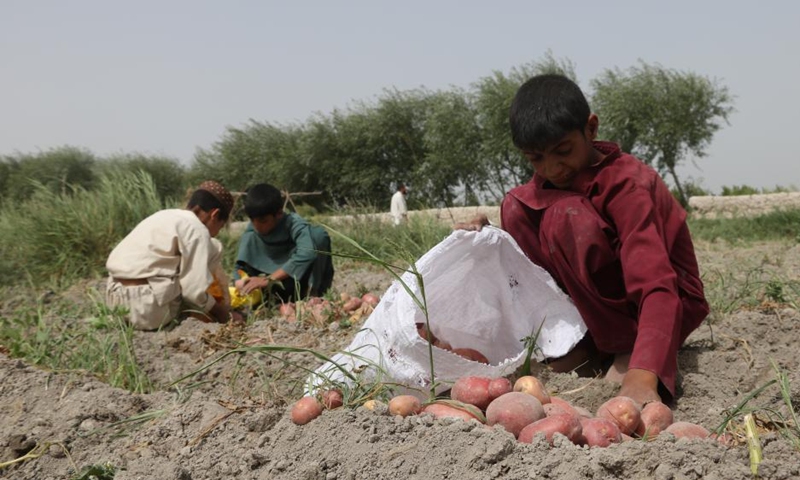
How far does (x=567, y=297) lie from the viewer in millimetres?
3102

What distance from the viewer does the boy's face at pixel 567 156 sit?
2906 mm

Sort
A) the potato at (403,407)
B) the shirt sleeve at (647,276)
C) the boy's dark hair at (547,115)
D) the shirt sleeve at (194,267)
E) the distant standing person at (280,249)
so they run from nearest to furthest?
the potato at (403,407), the shirt sleeve at (647,276), the boy's dark hair at (547,115), the shirt sleeve at (194,267), the distant standing person at (280,249)

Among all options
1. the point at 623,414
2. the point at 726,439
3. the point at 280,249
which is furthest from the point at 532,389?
the point at 280,249

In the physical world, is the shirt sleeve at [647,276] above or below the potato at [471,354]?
above

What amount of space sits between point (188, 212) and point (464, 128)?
2054cm

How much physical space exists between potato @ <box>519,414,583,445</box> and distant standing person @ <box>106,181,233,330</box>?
3417 millimetres

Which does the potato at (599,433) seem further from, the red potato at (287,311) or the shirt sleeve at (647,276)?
the red potato at (287,311)

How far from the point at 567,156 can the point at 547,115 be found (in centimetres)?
19

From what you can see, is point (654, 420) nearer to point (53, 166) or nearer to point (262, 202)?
→ point (262, 202)

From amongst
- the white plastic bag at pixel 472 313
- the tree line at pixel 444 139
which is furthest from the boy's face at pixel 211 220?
the tree line at pixel 444 139

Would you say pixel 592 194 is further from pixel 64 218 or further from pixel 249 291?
pixel 64 218

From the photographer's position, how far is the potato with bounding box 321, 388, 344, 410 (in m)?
2.24

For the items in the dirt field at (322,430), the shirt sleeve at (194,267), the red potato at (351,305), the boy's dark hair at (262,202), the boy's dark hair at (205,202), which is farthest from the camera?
the boy's dark hair at (262,202)

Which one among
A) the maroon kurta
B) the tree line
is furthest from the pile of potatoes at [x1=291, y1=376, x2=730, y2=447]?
the tree line
